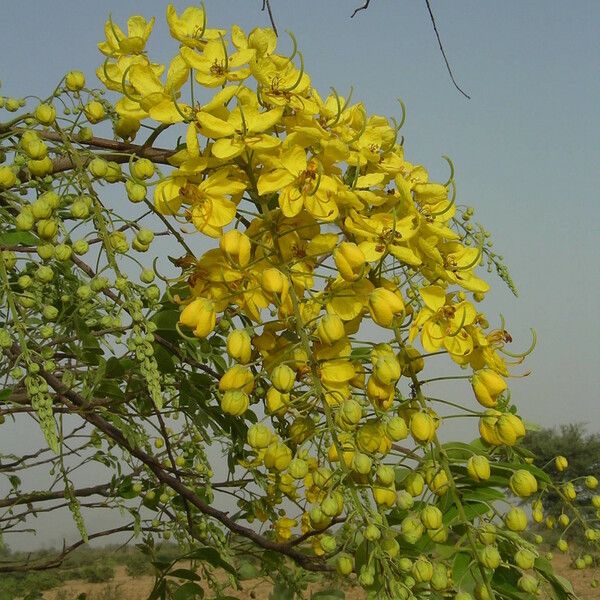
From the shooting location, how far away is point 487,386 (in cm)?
124

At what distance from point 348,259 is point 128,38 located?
20.0 inches

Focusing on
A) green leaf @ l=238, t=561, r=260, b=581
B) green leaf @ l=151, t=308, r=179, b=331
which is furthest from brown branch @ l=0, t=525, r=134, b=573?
green leaf @ l=151, t=308, r=179, b=331

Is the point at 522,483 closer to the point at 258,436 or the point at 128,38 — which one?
the point at 258,436

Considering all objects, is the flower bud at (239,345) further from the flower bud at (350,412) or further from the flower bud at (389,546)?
the flower bud at (389,546)

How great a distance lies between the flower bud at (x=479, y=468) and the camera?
4.06 ft

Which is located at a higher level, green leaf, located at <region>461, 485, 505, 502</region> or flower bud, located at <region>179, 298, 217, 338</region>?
flower bud, located at <region>179, 298, 217, 338</region>

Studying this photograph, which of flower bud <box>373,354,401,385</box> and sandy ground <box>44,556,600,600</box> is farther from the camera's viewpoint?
sandy ground <box>44,556,600,600</box>

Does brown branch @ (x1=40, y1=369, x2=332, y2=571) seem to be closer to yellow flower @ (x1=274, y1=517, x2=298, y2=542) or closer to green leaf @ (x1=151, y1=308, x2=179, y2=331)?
green leaf @ (x1=151, y1=308, x2=179, y2=331)

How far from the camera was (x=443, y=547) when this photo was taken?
1.31 metres

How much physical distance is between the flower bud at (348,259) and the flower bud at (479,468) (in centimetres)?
→ 36

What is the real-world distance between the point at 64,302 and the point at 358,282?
627 millimetres

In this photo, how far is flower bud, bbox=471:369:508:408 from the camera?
1.24m

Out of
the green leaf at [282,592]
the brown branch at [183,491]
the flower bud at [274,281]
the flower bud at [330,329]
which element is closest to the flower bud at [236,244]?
the flower bud at [274,281]

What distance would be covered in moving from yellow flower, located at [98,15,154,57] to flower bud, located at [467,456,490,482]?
83 cm
